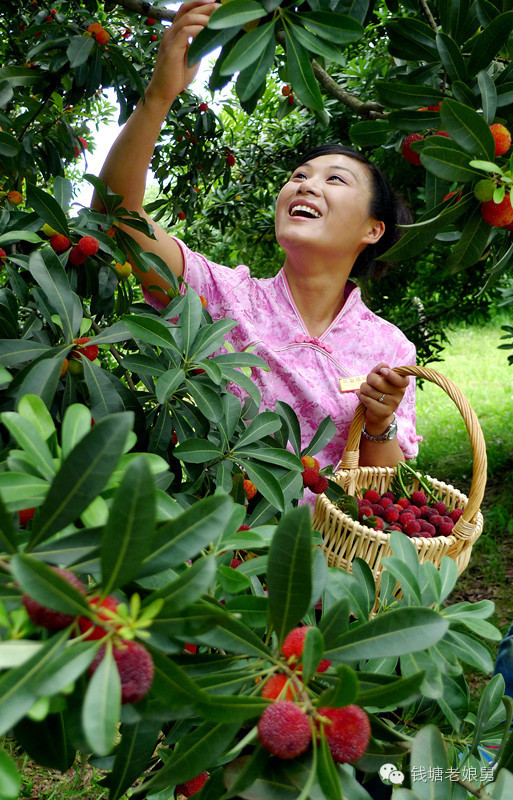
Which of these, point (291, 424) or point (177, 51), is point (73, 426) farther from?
point (177, 51)

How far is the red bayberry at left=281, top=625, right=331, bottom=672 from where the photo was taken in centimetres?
A: 45

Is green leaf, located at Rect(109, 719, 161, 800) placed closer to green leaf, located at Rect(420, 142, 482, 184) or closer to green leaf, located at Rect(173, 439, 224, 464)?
green leaf, located at Rect(173, 439, 224, 464)

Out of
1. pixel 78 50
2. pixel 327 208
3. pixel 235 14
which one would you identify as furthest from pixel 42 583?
pixel 327 208

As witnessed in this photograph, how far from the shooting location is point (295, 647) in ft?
1.50

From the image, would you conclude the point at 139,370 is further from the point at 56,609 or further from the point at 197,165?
the point at 197,165

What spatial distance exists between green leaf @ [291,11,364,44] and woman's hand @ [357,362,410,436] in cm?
79

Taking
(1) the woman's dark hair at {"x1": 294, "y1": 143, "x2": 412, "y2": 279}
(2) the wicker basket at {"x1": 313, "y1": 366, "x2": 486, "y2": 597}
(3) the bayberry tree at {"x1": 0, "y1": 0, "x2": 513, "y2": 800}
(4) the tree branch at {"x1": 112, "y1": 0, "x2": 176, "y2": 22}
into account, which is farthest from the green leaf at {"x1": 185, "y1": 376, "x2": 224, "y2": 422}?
(1) the woman's dark hair at {"x1": 294, "y1": 143, "x2": 412, "y2": 279}

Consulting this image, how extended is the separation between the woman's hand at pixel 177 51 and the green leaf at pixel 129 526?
887 millimetres

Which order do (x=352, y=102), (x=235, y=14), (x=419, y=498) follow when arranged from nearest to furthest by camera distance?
(x=235, y=14), (x=352, y=102), (x=419, y=498)

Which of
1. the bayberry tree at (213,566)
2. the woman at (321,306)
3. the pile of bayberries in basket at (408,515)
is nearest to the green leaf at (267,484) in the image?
the bayberry tree at (213,566)

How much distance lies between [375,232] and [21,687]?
5.73 ft

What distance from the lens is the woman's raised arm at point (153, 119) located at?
110 cm

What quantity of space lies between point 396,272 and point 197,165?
3.88 feet

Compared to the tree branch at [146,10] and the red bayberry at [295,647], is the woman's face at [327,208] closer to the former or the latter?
the tree branch at [146,10]
